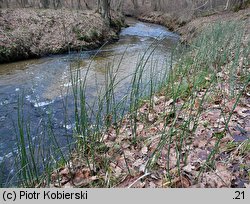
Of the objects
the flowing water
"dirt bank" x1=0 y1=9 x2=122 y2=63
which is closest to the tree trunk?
"dirt bank" x1=0 y1=9 x2=122 y2=63

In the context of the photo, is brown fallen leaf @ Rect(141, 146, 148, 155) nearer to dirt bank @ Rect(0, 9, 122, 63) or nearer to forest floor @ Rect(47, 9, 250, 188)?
forest floor @ Rect(47, 9, 250, 188)

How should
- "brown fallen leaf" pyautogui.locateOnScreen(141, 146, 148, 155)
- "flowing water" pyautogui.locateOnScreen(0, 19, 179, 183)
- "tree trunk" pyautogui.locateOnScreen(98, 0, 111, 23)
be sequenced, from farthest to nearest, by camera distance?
"tree trunk" pyautogui.locateOnScreen(98, 0, 111, 23) → "flowing water" pyautogui.locateOnScreen(0, 19, 179, 183) → "brown fallen leaf" pyautogui.locateOnScreen(141, 146, 148, 155)

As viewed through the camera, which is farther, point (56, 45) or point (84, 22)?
point (84, 22)

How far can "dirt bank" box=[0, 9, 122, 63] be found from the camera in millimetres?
9525

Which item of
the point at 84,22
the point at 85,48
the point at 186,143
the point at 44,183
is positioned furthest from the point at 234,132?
the point at 84,22

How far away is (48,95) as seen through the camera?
606cm

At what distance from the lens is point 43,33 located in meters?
11.2

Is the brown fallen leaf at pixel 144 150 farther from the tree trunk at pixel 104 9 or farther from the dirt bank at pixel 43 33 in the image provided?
the tree trunk at pixel 104 9

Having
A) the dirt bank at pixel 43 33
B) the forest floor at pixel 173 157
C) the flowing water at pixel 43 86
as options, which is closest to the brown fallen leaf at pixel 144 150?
the forest floor at pixel 173 157

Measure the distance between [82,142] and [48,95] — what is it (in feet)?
11.3

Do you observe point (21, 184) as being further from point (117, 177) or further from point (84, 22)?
point (84, 22)

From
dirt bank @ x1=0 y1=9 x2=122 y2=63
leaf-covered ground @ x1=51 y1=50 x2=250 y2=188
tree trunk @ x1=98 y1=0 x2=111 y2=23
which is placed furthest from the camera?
tree trunk @ x1=98 y1=0 x2=111 y2=23

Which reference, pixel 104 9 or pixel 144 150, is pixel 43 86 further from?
pixel 104 9

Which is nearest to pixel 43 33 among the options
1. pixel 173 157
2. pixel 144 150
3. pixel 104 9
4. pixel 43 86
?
pixel 43 86
